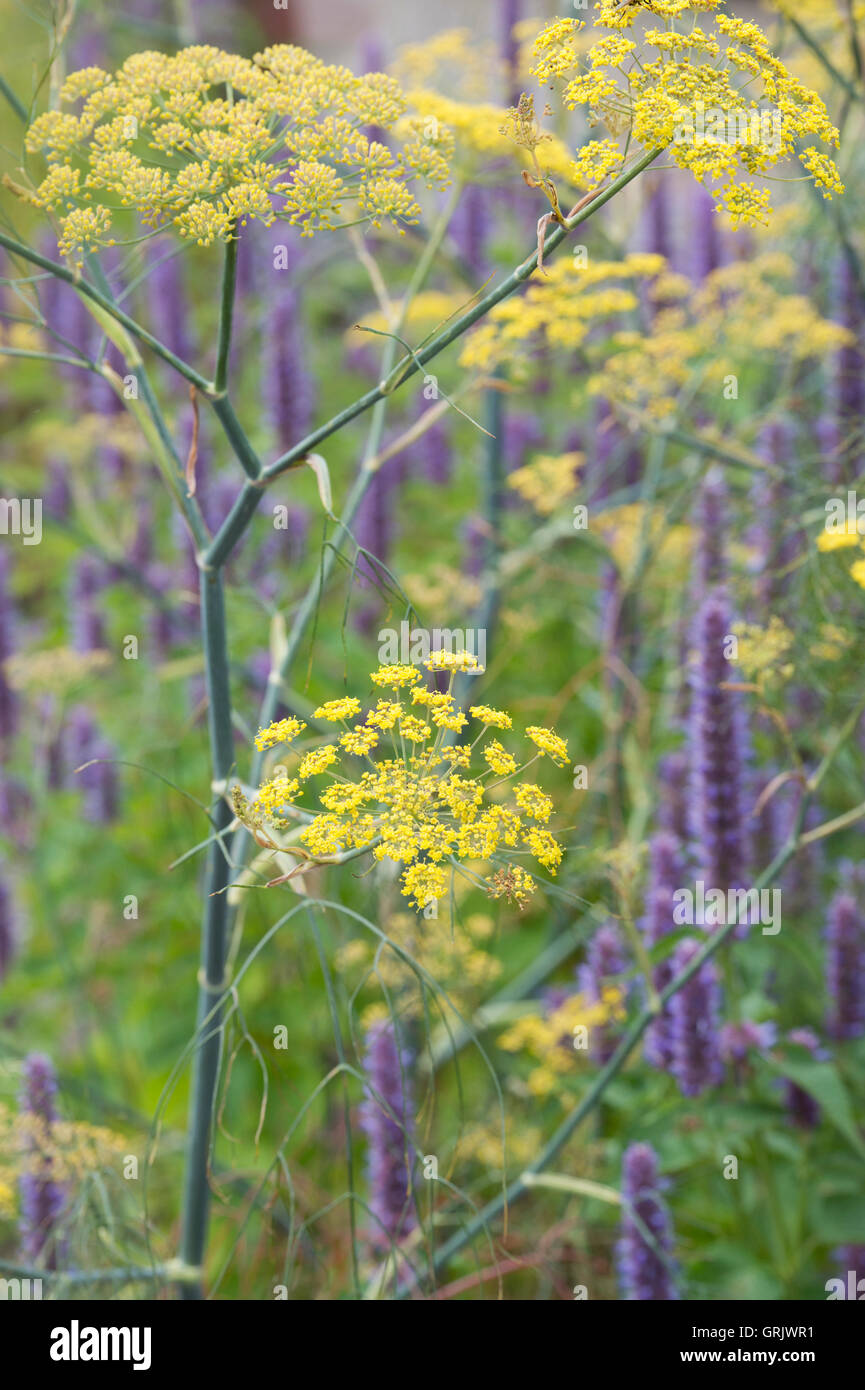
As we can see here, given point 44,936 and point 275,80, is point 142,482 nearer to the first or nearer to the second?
point 44,936

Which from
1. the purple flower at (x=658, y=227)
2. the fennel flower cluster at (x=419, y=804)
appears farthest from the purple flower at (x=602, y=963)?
the purple flower at (x=658, y=227)

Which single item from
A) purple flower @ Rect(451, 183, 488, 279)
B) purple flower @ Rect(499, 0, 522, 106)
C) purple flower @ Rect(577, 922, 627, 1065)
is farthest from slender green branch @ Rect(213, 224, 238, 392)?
purple flower @ Rect(451, 183, 488, 279)

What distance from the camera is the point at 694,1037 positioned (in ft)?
5.99

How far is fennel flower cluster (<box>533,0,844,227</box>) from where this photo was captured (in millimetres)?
935

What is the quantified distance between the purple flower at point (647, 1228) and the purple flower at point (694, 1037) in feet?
0.42

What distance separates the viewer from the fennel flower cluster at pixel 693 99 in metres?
0.93

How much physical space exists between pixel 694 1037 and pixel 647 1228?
10.8 inches

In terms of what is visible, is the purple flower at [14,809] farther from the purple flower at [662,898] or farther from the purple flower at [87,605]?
the purple flower at [662,898]

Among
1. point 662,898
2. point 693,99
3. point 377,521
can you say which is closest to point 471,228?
point 377,521

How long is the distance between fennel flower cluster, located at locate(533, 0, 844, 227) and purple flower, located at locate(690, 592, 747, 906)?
0.93 metres

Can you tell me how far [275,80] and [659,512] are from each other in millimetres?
1582

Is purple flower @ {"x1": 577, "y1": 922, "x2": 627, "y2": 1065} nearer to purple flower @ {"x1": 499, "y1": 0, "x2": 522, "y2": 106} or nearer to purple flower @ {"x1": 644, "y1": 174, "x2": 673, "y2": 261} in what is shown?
purple flower @ {"x1": 644, "y1": 174, "x2": 673, "y2": 261}

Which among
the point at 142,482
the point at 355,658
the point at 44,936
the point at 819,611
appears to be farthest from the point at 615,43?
the point at 44,936

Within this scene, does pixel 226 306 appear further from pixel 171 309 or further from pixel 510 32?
pixel 510 32
